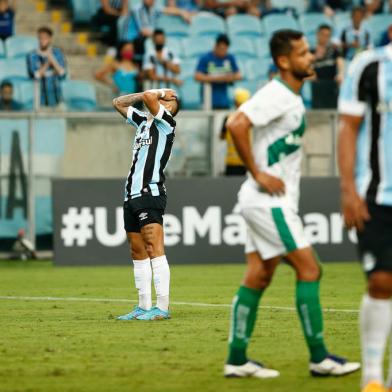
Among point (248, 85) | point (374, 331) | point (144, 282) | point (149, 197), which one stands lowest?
point (144, 282)

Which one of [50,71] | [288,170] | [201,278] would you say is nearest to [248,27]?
[50,71]

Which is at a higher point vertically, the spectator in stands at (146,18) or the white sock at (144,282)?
the spectator in stands at (146,18)

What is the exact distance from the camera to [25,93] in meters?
21.2

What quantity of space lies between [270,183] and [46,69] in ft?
44.0

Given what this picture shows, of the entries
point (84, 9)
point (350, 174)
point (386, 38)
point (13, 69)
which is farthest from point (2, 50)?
point (350, 174)

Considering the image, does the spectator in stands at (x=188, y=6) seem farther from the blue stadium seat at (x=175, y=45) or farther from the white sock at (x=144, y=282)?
the white sock at (x=144, y=282)

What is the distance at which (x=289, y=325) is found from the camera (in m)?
10.6

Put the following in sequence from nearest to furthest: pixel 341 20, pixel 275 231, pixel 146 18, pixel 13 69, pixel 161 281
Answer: pixel 275 231
pixel 161 281
pixel 13 69
pixel 146 18
pixel 341 20

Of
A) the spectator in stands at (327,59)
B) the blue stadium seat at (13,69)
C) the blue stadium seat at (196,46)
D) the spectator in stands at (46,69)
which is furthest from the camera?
the blue stadium seat at (196,46)

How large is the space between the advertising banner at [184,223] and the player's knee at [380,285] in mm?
12318

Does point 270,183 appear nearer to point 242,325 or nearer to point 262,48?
point 242,325

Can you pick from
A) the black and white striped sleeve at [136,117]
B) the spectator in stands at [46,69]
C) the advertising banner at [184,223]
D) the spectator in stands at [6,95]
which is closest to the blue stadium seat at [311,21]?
the spectator in stands at [46,69]

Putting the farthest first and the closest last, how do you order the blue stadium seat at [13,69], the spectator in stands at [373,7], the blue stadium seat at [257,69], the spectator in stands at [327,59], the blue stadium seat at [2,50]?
the spectator in stands at [373,7] → the blue stadium seat at [257,69] → the blue stadium seat at [2,50] → the blue stadium seat at [13,69] → the spectator in stands at [327,59]

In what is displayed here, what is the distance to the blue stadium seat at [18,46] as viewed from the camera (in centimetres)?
2262
